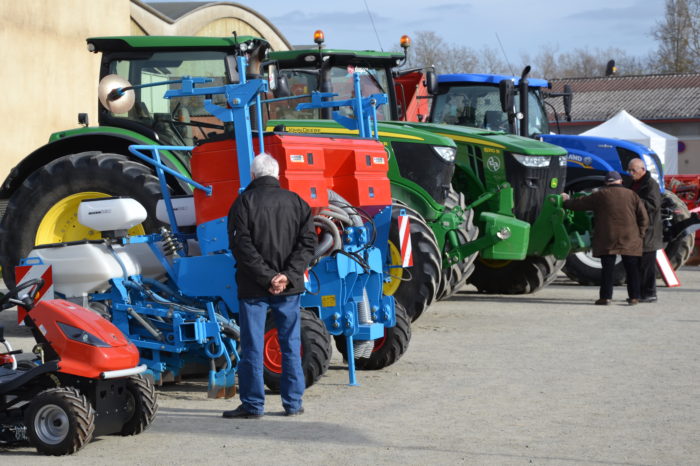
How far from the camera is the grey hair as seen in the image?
7.21 metres

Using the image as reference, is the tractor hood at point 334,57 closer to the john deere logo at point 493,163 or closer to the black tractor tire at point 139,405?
the john deere logo at point 493,163

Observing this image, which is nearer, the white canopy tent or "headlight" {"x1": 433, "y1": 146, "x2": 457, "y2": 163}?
"headlight" {"x1": 433, "y1": 146, "x2": 457, "y2": 163}

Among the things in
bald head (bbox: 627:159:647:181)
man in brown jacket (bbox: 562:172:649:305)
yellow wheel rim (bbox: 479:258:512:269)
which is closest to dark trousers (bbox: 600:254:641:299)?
man in brown jacket (bbox: 562:172:649:305)

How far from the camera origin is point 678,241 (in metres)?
15.5

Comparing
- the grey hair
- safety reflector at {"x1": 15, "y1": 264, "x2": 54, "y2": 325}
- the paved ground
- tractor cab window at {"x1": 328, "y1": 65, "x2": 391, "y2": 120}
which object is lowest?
the paved ground

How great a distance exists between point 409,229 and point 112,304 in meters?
3.04

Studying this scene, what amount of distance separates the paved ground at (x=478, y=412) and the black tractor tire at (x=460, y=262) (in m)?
1.07

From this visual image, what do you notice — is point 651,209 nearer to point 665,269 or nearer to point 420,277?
point 665,269

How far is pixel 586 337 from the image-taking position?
10.7 meters

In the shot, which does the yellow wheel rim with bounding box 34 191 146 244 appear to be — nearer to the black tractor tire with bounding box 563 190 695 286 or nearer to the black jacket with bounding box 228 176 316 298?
the black jacket with bounding box 228 176 316 298

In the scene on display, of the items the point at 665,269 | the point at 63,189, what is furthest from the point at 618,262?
the point at 63,189

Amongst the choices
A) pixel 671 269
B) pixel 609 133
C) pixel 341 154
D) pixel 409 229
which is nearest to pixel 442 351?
pixel 409 229

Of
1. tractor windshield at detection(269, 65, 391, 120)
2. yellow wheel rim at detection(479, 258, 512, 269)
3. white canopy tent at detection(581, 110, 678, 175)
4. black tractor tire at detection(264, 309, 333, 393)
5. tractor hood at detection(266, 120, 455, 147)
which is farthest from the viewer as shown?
white canopy tent at detection(581, 110, 678, 175)

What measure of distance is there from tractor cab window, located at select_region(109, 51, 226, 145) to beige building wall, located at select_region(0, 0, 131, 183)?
11348 millimetres
